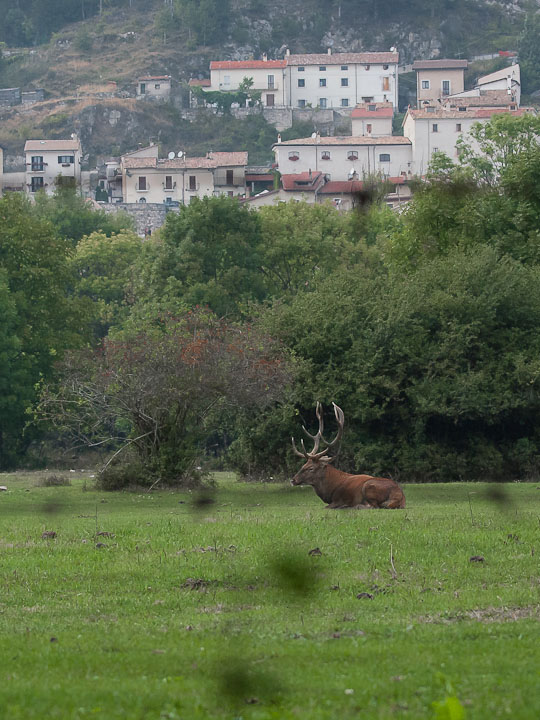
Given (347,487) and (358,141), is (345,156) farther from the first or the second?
(347,487)

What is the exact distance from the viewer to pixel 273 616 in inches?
496

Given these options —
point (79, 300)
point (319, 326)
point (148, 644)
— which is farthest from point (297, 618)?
point (79, 300)

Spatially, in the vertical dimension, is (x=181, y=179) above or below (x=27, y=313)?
above

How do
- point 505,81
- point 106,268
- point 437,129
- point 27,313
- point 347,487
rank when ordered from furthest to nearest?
point 505,81, point 437,129, point 106,268, point 27,313, point 347,487

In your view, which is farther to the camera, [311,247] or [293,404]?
[311,247]

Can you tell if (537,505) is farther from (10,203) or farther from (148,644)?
(10,203)

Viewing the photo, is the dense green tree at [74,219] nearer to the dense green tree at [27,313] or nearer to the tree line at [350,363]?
the dense green tree at [27,313]

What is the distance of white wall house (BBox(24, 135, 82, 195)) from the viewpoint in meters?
160

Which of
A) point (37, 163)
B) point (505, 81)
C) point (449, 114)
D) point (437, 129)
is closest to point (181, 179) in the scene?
point (37, 163)

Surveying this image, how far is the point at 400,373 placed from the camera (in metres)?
34.1

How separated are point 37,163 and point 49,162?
11.3ft

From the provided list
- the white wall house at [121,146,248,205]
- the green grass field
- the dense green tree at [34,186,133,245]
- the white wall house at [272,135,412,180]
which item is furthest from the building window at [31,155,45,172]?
the green grass field

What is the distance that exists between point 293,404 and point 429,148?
11795 centimetres

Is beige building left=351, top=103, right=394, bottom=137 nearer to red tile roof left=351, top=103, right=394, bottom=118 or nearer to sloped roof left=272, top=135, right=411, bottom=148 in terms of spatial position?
red tile roof left=351, top=103, right=394, bottom=118
